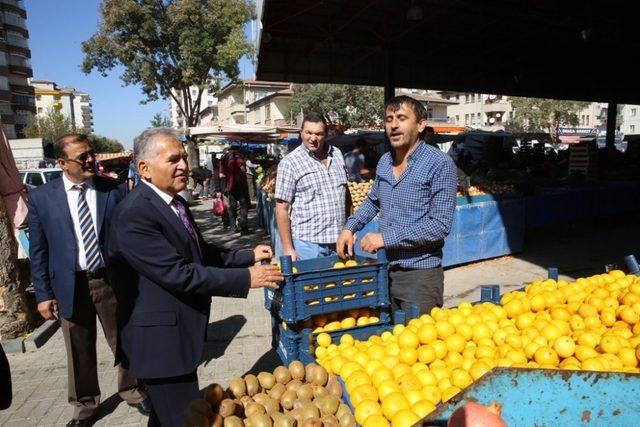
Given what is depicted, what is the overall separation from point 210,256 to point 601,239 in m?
9.44

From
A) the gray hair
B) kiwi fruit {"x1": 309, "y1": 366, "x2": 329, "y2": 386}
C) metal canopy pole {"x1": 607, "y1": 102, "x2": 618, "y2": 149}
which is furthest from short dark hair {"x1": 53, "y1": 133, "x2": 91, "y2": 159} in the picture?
metal canopy pole {"x1": 607, "y1": 102, "x2": 618, "y2": 149}

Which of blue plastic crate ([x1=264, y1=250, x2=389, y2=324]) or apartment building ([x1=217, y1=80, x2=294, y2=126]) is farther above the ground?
apartment building ([x1=217, y1=80, x2=294, y2=126])

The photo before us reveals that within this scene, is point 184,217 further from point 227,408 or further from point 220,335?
point 220,335

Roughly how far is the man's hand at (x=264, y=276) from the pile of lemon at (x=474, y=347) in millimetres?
553

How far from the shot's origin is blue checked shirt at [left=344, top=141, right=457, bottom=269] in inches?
101

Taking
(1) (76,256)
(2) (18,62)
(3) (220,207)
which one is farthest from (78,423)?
(2) (18,62)

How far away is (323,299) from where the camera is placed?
105 inches

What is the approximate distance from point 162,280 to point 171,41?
2096 cm

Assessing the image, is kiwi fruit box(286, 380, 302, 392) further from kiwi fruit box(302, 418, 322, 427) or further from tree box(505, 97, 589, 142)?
tree box(505, 97, 589, 142)

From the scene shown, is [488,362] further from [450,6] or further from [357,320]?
[450,6]

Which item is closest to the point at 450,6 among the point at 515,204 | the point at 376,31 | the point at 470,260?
the point at 376,31

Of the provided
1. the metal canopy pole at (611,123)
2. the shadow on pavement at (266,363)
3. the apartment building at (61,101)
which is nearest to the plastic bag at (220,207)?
the shadow on pavement at (266,363)

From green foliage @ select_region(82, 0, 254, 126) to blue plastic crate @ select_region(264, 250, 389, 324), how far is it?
1925 centimetres

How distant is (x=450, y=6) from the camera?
9406mm
